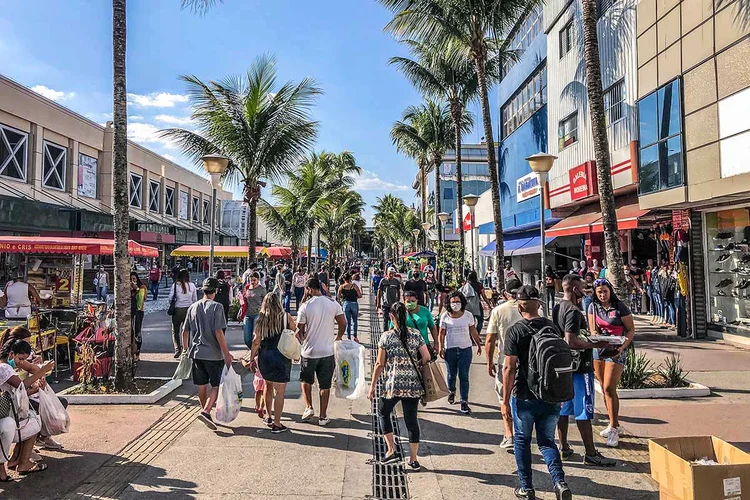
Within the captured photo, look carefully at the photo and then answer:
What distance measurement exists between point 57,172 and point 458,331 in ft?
90.7

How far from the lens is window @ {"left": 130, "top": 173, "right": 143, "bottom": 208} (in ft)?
118

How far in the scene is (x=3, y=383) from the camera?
4328 millimetres

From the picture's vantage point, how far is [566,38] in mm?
19453

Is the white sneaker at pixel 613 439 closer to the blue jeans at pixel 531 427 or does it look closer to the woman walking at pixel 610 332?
the woman walking at pixel 610 332

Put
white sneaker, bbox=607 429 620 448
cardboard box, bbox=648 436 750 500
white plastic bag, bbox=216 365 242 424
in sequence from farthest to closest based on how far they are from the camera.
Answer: white plastic bag, bbox=216 365 242 424, white sneaker, bbox=607 429 620 448, cardboard box, bbox=648 436 750 500

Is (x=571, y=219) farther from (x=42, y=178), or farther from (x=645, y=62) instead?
(x=42, y=178)

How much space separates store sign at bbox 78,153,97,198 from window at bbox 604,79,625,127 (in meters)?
27.2

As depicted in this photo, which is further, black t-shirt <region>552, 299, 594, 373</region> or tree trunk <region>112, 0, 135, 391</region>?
tree trunk <region>112, 0, 135, 391</region>

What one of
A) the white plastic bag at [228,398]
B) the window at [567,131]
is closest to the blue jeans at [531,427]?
the white plastic bag at [228,398]

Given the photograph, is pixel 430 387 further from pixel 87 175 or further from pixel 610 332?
pixel 87 175

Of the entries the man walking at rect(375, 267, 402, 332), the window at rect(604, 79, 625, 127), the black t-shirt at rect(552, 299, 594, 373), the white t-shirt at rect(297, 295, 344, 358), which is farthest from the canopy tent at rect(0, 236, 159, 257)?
the window at rect(604, 79, 625, 127)

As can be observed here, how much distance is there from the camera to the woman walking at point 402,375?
15.5ft

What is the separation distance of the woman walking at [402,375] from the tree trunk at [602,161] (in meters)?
4.79

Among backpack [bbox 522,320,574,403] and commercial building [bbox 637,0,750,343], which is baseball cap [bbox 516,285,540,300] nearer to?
backpack [bbox 522,320,574,403]
